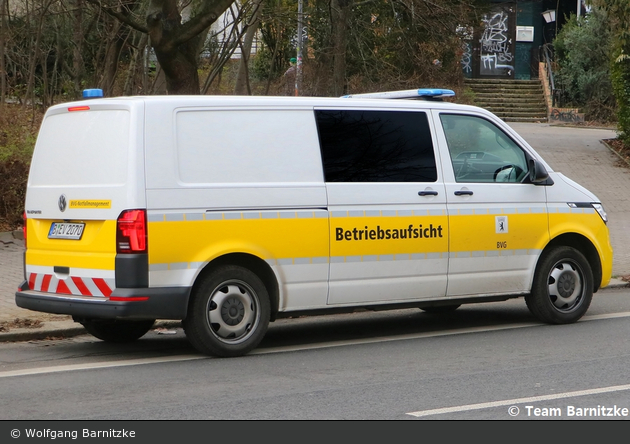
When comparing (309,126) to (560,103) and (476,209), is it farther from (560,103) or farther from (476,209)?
(560,103)

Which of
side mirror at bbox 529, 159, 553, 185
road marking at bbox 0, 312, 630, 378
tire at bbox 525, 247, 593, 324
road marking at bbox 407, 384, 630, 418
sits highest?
side mirror at bbox 529, 159, 553, 185

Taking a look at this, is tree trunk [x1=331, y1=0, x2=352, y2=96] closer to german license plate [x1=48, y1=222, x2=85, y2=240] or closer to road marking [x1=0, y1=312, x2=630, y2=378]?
road marking [x1=0, y1=312, x2=630, y2=378]

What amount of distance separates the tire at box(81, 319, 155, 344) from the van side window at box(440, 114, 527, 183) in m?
3.08

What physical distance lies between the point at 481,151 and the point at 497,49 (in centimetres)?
2938

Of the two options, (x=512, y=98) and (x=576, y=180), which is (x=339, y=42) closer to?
(x=576, y=180)

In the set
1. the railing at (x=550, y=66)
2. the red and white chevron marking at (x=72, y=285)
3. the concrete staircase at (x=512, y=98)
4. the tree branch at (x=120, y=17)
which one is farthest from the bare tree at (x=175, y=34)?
the railing at (x=550, y=66)

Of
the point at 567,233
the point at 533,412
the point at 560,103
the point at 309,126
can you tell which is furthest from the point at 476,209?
the point at 560,103

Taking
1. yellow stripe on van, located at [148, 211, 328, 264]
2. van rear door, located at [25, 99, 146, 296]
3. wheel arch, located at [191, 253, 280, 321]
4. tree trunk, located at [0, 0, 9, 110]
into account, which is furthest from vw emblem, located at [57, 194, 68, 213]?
tree trunk, located at [0, 0, 9, 110]

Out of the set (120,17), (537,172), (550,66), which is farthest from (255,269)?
(550,66)

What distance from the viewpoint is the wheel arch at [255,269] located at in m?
7.60

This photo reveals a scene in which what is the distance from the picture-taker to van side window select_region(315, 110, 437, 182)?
8.12 m

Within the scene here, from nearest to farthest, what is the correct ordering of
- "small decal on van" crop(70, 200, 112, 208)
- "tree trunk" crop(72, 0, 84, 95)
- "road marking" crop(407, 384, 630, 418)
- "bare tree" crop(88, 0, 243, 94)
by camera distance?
"road marking" crop(407, 384, 630, 418) → "small decal on van" crop(70, 200, 112, 208) → "bare tree" crop(88, 0, 243, 94) → "tree trunk" crop(72, 0, 84, 95)

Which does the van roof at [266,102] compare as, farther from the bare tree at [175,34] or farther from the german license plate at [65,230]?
the bare tree at [175,34]
